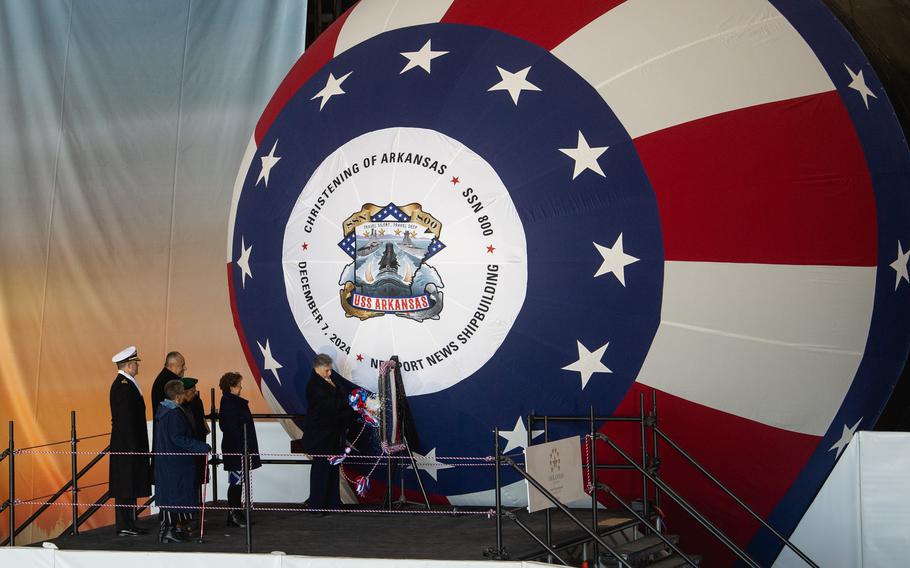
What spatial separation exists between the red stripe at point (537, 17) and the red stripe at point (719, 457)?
2170mm

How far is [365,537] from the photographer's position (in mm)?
6109

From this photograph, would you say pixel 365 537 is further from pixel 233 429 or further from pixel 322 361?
pixel 233 429

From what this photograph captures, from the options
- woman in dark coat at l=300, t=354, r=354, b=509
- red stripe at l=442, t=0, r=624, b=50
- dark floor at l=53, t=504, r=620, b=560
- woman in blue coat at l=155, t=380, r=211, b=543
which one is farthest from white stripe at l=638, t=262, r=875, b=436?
woman in blue coat at l=155, t=380, r=211, b=543

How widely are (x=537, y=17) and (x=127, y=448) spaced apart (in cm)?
365

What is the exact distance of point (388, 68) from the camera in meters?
6.71

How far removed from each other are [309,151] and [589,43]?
191 cm

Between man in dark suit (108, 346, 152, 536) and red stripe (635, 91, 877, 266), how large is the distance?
339 centimetres

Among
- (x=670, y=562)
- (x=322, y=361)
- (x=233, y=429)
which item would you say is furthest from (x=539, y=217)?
(x=233, y=429)

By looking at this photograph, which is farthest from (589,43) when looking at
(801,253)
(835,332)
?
(835,332)

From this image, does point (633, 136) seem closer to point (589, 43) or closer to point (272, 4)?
point (589, 43)

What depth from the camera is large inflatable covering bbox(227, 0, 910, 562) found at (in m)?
6.05

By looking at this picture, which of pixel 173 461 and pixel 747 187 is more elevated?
pixel 747 187

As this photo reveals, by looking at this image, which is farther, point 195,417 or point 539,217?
point 195,417

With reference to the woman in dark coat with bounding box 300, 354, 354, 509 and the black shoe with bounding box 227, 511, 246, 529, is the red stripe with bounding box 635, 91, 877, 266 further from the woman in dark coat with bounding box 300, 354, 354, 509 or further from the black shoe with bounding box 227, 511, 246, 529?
the black shoe with bounding box 227, 511, 246, 529
